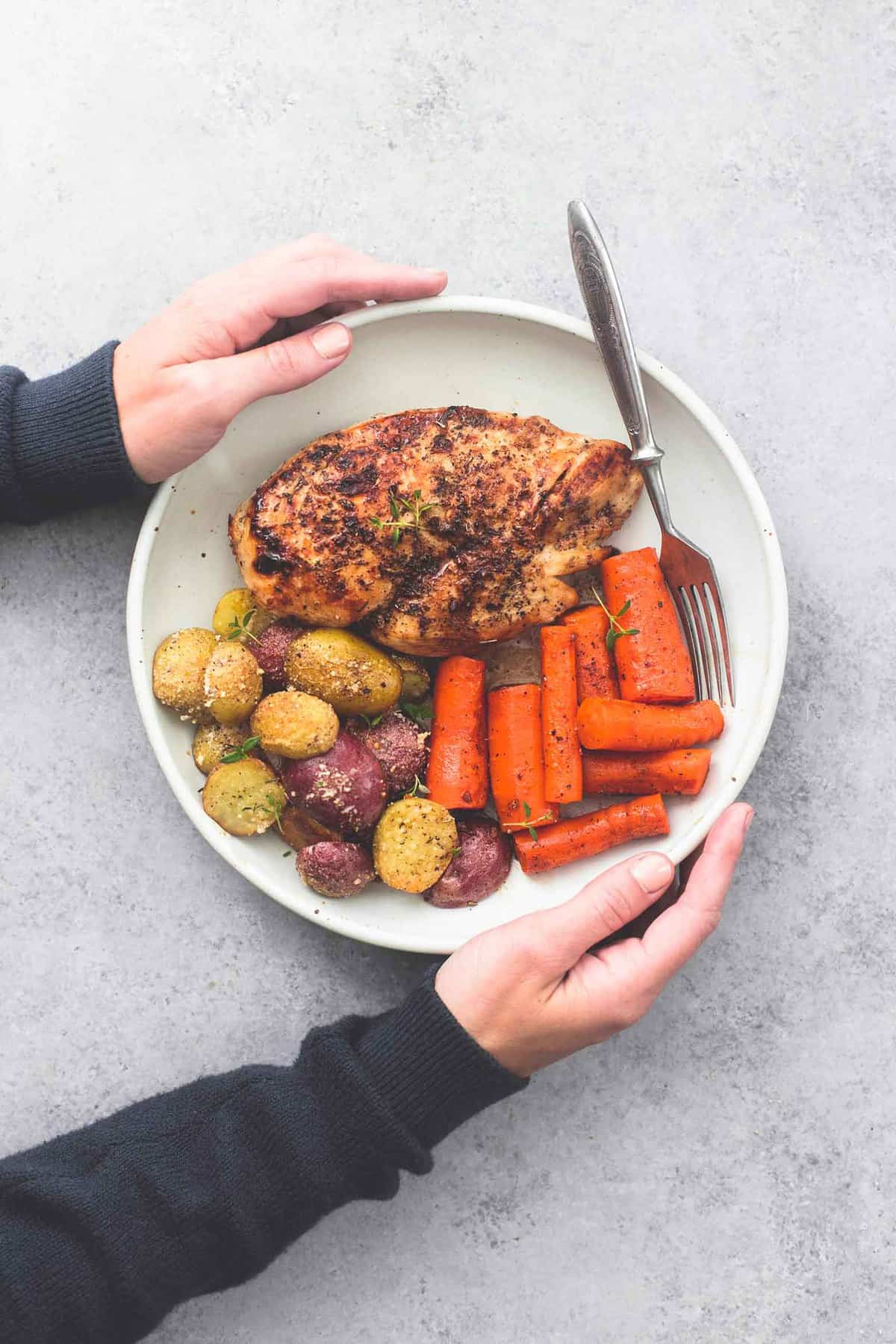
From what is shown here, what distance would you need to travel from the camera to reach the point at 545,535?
75.9 inches

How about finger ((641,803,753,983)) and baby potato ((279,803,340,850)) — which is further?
baby potato ((279,803,340,850))

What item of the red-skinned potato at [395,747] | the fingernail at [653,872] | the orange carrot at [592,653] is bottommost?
the fingernail at [653,872]

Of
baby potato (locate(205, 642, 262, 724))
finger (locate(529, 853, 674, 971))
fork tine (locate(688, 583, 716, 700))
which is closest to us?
finger (locate(529, 853, 674, 971))

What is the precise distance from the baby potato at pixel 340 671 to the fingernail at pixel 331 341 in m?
0.49

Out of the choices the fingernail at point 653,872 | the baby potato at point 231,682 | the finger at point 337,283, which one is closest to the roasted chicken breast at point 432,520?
the baby potato at point 231,682

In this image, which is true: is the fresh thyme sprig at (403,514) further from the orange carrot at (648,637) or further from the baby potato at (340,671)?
the orange carrot at (648,637)

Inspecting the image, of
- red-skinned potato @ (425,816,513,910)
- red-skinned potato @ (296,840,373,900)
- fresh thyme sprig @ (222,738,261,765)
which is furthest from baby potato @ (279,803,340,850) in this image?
red-skinned potato @ (425,816,513,910)

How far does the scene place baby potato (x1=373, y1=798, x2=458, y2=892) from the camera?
6.17 ft

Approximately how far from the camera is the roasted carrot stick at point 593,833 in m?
1.94

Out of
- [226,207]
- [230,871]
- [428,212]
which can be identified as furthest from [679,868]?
[226,207]

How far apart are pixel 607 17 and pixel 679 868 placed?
1.74 metres

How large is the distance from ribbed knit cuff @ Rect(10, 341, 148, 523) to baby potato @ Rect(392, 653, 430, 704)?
0.60 meters

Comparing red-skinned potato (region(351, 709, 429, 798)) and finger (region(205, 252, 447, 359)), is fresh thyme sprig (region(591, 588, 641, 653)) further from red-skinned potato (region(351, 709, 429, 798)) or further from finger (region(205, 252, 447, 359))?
finger (region(205, 252, 447, 359))

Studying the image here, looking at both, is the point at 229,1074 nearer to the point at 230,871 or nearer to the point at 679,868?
the point at 230,871
